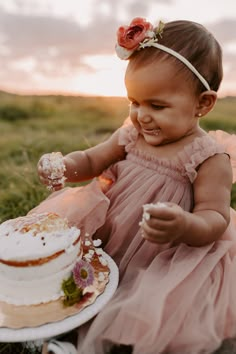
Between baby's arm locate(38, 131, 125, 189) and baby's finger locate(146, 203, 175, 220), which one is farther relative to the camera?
baby's arm locate(38, 131, 125, 189)

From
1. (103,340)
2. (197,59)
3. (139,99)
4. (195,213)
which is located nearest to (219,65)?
(197,59)

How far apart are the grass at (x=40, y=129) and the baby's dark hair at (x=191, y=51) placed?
4.10 ft

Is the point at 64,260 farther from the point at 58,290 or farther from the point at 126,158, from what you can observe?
the point at 126,158

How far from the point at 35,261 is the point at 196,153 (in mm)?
769

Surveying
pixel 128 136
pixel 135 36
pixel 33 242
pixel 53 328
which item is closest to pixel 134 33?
pixel 135 36

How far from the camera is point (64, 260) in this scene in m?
1.57

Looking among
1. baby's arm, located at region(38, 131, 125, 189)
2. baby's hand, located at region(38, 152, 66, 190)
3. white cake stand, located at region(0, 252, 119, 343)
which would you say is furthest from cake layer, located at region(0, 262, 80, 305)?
baby's arm, located at region(38, 131, 125, 189)

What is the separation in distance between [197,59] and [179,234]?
0.69 meters

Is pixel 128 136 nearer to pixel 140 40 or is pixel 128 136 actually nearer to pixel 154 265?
pixel 140 40

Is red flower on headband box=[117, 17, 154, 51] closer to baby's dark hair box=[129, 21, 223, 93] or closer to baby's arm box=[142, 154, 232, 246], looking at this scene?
baby's dark hair box=[129, 21, 223, 93]

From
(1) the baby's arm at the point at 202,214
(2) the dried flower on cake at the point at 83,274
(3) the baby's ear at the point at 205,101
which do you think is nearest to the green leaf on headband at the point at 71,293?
(2) the dried flower on cake at the point at 83,274

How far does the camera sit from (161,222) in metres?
1.49

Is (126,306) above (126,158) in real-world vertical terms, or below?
below

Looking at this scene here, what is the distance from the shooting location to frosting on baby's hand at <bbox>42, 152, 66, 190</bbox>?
1.88 meters
